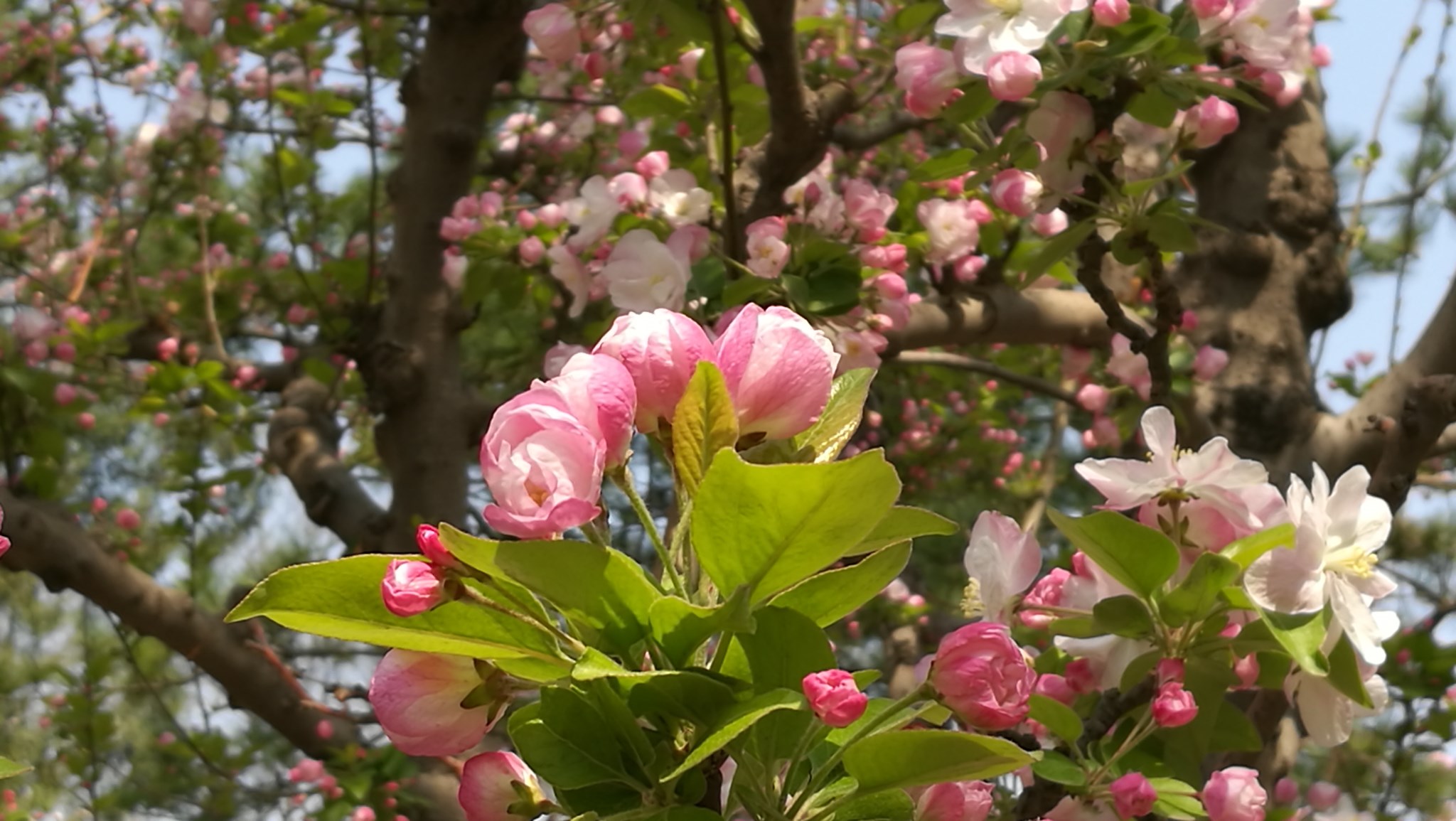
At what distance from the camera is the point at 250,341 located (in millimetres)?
4172

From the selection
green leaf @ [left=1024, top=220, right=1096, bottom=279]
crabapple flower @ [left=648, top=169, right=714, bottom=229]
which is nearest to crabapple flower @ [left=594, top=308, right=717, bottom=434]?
green leaf @ [left=1024, top=220, right=1096, bottom=279]

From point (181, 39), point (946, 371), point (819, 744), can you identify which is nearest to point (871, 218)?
point (819, 744)

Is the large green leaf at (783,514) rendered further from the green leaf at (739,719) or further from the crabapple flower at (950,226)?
the crabapple flower at (950,226)

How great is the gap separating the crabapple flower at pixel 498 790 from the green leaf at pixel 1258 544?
0.40 metres

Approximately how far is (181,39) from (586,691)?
3702 millimetres

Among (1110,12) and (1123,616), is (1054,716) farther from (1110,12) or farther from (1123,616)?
(1110,12)

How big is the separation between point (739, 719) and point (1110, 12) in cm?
82

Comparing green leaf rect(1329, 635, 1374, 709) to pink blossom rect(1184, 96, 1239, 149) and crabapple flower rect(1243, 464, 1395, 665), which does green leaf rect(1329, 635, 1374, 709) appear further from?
pink blossom rect(1184, 96, 1239, 149)

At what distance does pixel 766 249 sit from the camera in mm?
1411

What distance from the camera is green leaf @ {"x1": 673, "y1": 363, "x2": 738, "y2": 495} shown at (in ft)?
1.75

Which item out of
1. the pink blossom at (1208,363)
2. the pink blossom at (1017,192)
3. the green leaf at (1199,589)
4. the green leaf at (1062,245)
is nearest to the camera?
the green leaf at (1199,589)

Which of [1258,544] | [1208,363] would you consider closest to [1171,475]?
[1258,544]

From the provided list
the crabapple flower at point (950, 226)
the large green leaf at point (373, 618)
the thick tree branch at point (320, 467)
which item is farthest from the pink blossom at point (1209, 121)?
the thick tree branch at point (320, 467)

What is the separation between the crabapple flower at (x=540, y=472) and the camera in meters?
0.49
